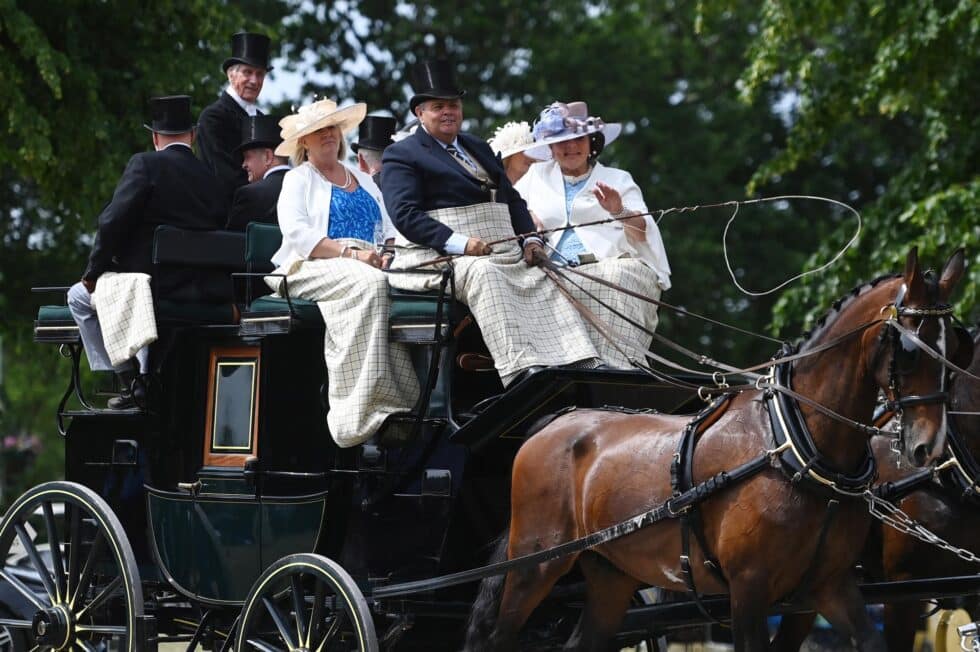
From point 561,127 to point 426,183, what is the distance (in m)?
1.01

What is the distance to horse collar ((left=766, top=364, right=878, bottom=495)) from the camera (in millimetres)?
5508

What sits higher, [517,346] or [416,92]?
[416,92]

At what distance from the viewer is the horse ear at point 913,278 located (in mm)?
5277

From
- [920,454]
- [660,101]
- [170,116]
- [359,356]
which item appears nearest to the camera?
[920,454]

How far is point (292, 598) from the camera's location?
6621mm

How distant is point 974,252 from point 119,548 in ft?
23.8

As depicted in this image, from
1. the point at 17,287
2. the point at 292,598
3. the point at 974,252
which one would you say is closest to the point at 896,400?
the point at 292,598

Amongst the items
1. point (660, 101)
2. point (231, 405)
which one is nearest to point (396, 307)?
point (231, 405)

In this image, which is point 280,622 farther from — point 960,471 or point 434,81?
point 960,471

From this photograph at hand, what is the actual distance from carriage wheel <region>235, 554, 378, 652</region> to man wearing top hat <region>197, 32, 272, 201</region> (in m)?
2.66

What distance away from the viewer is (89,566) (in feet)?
23.9

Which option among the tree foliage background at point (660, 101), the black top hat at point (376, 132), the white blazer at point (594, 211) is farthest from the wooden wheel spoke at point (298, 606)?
the tree foliage background at point (660, 101)

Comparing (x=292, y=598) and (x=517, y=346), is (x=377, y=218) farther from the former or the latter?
(x=292, y=598)

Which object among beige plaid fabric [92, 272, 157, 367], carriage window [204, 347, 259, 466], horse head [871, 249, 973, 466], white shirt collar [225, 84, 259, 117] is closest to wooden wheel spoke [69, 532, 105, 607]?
carriage window [204, 347, 259, 466]
